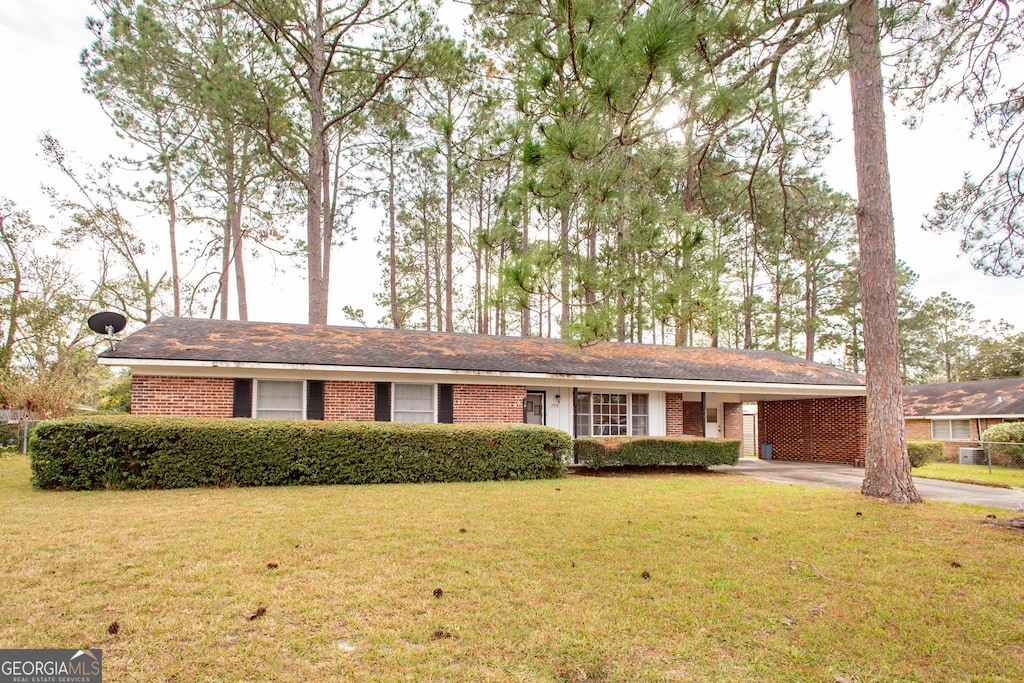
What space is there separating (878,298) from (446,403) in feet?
28.9

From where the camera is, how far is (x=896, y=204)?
955 cm

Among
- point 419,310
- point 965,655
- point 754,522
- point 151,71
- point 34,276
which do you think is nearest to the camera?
point 965,655

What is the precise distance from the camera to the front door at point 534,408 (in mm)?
14414

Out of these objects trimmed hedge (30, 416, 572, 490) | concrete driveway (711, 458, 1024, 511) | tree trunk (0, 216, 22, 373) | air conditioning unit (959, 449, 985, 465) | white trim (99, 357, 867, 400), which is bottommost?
air conditioning unit (959, 449, 985, 465)

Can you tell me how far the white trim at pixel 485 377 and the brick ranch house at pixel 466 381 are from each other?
0.03 m

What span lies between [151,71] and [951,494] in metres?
20.8

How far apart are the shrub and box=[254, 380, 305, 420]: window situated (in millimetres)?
20866

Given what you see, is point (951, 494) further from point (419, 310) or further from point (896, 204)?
point (419, 310)

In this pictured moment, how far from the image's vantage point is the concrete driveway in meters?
9.08

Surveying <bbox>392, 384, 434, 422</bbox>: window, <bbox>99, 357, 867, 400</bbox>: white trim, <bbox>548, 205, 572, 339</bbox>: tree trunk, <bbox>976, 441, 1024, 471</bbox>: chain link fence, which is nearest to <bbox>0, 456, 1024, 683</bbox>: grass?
<bbox>548, 205, 572, 339</bbox>: tree trunk

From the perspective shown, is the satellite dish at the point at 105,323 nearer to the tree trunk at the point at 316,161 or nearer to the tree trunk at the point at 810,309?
the tree trunk at the point at 316,161

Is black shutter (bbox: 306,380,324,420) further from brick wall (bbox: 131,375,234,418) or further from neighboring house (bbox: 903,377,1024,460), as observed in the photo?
neighboring house (bbox: 903,377,1024,460)

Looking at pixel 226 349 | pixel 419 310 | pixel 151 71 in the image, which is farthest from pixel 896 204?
pixel 419 310

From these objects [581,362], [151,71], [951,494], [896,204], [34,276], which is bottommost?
[951,494]
